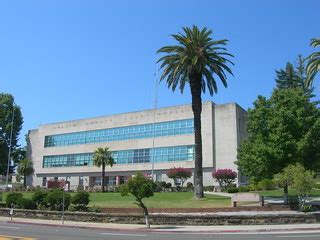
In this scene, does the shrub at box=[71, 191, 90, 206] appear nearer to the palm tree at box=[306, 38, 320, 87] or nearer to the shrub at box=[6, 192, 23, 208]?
the shrub at box=[6, 192, 23, 208]

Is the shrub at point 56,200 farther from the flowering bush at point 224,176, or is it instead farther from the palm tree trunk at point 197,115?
the flowering bush at point 224,176

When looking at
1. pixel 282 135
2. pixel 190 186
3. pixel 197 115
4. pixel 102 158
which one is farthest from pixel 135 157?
pixel 282 135

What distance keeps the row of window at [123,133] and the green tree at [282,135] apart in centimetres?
3774

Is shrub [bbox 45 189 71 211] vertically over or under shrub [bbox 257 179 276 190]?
under

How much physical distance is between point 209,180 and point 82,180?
29442 millimetres

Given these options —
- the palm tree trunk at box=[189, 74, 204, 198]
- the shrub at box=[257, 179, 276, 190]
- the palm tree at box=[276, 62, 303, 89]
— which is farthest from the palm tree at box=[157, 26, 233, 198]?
the palm tree at box=[276, 62, 303, 89]

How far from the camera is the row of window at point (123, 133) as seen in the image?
265 feet

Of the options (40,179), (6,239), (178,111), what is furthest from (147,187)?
(40,179)

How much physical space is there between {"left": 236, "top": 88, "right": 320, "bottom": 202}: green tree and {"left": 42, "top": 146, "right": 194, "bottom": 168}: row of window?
37082 mm

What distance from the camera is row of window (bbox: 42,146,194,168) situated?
79125mm

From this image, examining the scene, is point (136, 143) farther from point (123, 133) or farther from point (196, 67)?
point (196, 67)

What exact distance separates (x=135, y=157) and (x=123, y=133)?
19.6ft

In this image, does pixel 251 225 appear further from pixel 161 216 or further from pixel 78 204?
pixel 78 204

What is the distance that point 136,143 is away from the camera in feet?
282
